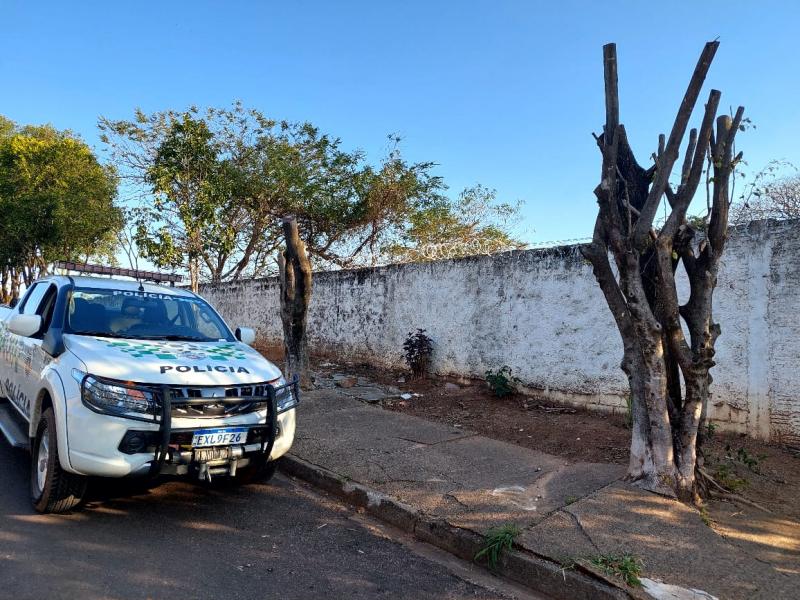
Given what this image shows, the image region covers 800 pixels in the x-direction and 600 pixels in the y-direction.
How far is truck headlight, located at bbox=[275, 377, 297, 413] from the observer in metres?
4.14

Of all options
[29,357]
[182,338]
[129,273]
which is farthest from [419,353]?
[29,357]

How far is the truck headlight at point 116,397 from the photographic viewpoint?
344cm

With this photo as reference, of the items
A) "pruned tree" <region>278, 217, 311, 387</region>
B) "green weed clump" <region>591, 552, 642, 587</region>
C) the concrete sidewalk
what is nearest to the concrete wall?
the concrete sidewalk

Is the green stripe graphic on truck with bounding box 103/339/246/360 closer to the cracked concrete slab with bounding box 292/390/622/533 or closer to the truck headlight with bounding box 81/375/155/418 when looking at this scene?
the truck headlight with bounding box 81/375/155/418

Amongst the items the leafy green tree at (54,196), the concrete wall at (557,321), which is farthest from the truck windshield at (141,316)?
the leafy green tree at (54,196)

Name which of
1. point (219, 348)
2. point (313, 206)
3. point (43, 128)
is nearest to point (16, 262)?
point (43, 128)

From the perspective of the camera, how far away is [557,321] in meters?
7.40

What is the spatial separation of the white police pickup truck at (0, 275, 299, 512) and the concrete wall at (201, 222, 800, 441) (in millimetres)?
4239

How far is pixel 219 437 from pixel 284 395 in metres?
0.70

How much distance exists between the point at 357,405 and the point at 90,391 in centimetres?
452

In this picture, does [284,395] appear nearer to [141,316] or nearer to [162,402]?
[162,402]

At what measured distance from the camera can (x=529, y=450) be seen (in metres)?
5.65

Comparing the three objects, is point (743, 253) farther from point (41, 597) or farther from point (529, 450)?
point (41, 597)

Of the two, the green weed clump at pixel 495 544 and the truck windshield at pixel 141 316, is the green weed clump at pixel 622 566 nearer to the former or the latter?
the green weed clump at pixel 495 544
